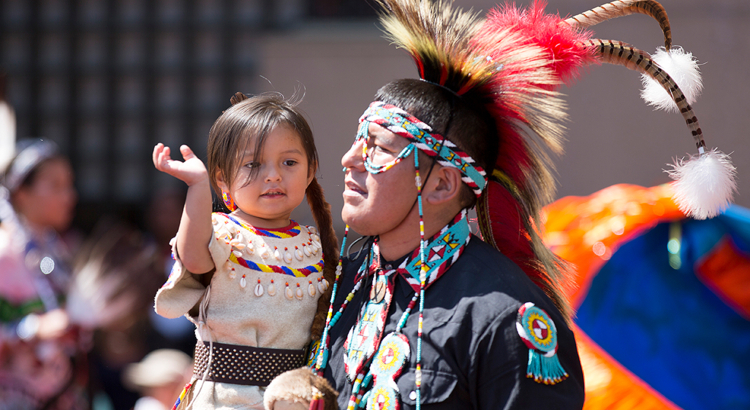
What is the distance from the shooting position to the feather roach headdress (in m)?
1.73

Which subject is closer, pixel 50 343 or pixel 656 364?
pixel 656 364

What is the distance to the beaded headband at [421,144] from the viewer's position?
1.68 meters

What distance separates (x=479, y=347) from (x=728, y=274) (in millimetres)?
1413

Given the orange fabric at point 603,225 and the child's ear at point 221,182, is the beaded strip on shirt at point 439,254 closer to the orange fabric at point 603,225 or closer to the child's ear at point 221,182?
the child's ear at point 221,182

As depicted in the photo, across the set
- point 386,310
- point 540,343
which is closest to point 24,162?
point 386,310

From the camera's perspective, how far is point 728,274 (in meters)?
2.46

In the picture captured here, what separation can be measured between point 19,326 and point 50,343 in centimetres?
15

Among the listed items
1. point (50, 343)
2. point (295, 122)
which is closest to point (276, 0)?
point (50, 343)

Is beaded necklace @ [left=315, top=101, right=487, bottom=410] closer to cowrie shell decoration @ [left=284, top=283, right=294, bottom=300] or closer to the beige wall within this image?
cowrie shell decoration @ [left=284, top=283, right=294, bottom=300]

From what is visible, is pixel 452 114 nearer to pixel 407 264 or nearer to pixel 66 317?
pixel 407 264

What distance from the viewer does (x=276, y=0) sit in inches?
265

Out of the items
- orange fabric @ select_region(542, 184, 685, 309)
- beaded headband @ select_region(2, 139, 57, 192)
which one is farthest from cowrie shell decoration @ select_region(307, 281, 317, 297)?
beaded headband @ select_region(2, 139, 57, 192)

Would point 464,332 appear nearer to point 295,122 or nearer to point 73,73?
point 295,122

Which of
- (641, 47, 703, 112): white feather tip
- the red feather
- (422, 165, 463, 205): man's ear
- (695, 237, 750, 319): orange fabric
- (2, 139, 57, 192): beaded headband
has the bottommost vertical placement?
(2, 139, 57, 192): beaded headband
